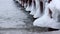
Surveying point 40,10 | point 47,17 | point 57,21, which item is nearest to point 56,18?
point 57,21

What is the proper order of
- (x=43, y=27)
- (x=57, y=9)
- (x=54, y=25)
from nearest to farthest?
(x=57, y=9) < (x=54, y=25) < (x=43, y=27)

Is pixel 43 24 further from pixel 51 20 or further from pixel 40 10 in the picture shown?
pixel 40 10

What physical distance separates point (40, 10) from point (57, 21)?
2339mm

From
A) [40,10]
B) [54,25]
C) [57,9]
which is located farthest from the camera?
[40,10]

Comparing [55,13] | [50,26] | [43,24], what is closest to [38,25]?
[43,24]

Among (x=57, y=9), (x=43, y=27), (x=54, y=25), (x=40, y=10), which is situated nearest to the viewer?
(x=57, y=9)

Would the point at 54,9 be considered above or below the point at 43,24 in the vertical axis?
above

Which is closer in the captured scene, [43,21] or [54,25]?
[54,25]

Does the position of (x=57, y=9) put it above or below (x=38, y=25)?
above

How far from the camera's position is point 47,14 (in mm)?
7598

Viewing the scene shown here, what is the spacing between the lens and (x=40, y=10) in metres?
8.86

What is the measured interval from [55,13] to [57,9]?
271 mm

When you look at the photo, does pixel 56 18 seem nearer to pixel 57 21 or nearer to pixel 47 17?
pixel 57 21

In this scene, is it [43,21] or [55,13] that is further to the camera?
[43,21]
